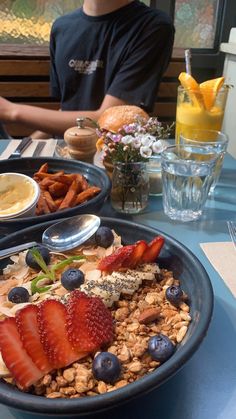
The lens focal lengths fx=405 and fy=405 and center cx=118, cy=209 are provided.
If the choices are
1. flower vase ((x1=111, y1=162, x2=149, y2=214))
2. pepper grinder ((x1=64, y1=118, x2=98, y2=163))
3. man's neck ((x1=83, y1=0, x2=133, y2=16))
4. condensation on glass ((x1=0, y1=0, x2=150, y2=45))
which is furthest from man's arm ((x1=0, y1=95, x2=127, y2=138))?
condensation on glass ((x1=0, y1=0, x2=150, y2=45))

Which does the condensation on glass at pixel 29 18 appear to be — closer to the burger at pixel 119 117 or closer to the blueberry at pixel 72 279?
the burger at pixel 119 117

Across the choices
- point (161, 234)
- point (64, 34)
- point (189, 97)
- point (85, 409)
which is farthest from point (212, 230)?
point (64, 34)

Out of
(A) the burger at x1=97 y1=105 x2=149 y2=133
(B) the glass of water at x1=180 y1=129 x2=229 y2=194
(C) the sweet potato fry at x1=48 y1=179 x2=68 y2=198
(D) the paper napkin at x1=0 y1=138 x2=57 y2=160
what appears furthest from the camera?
(D) the paper napkin at x1=0 y1=138 x2=57 y2=160

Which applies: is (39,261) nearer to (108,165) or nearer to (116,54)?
(108,165)

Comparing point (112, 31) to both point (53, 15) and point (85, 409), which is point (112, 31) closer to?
point (53, 15)

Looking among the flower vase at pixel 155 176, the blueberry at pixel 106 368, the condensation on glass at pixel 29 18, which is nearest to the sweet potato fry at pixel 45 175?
A: the flower vase at pixel 155 176

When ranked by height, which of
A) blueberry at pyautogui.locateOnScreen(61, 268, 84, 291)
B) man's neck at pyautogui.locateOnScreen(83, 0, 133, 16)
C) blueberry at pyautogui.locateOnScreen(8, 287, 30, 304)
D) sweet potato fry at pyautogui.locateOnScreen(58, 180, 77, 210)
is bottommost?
sweet potato fry at pyautogui.locateOnScreen(58, 180, 77, 210)

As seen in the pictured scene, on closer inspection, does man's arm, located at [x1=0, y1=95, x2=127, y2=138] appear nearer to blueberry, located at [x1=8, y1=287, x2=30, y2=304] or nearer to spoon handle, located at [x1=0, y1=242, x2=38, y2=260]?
spoon handle, located at [x1=0, y1=242, x2=38, y2=260]

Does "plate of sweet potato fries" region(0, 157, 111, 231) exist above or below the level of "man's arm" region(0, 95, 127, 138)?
above

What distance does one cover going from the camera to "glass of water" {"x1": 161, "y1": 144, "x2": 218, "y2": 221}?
2.92 ft

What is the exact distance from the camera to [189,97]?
1089 mm

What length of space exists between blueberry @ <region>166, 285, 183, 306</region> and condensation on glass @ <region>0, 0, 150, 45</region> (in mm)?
2236

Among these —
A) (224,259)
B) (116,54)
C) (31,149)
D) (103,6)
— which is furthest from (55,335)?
(103,6)

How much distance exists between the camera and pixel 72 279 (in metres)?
0.58
